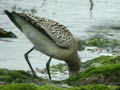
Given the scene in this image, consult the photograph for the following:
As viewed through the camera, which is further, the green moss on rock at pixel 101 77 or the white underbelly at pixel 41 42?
the white underbelly at pixel 41 42

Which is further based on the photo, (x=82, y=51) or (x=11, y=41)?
(x=11, y=41)

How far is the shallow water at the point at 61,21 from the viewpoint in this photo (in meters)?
15.1

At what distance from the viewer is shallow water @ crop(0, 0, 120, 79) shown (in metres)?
15.1

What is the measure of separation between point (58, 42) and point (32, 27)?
0.70 m

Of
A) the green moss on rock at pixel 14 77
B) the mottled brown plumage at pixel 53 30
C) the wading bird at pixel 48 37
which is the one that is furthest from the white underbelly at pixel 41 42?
the green moss on rock at pixel 14 77

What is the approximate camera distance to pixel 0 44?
1808 centimetres

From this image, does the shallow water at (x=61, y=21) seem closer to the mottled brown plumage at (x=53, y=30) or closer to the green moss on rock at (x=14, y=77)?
the mottled brown plumage at (x=53, y=30)

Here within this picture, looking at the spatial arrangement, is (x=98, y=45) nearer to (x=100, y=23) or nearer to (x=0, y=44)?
(x=0, y=44)

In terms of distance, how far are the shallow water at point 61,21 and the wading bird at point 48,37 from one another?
8.33 feet

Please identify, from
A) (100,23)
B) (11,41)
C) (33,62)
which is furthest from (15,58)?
(100,23)

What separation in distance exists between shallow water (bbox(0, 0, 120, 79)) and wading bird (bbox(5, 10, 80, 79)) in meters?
2.54

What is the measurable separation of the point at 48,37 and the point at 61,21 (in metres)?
17.2

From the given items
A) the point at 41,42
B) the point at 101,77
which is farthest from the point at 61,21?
the point at 101,77

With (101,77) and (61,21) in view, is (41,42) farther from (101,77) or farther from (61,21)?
(61,21)
